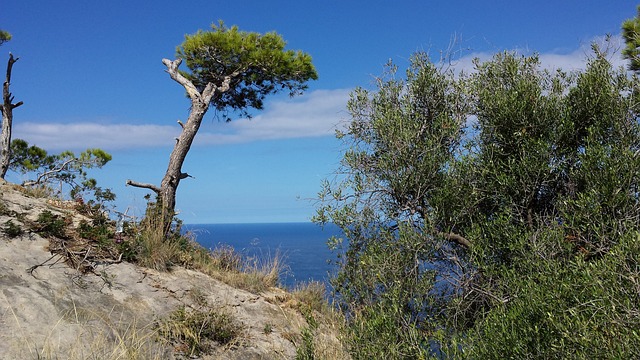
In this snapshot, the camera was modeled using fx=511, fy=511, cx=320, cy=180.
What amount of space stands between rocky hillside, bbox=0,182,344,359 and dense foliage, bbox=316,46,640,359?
1611 mm

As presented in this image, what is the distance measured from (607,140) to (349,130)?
179 inches

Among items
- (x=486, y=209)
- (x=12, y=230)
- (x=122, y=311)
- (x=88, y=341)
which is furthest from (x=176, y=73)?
(x=486, y=209)

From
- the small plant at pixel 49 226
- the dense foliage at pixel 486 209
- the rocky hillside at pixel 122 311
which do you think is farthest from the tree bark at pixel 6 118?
the dense foliage at pixel 486 209

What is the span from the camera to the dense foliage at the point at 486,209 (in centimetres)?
682

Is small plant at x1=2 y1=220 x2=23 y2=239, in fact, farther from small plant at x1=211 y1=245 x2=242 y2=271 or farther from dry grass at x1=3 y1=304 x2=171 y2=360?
small plant at x1=211 y1=245 x2=242 y2=271

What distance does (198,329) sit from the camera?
10.2 meters

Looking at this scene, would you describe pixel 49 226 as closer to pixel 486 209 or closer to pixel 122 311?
pixel 122 311

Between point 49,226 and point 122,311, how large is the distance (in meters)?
3.33

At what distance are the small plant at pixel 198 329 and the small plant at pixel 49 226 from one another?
3.77 metres

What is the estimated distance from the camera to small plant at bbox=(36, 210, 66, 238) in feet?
39.3

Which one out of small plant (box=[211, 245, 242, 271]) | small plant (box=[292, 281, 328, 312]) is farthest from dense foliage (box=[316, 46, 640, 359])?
small plant (box=[211, 245, 242, 271])

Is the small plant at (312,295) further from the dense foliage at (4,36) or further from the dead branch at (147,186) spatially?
the dense foliage at (4,36)

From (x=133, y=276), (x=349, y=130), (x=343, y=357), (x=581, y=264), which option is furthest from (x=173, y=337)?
(x=581, y=264)

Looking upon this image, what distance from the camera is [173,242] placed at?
1457cm
